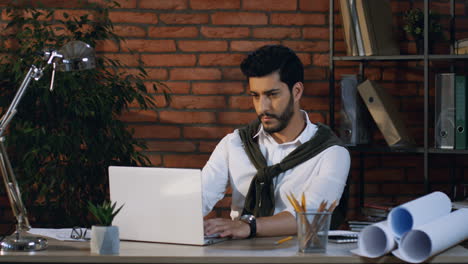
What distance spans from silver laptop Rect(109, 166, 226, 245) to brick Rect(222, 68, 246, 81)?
150 centimetres

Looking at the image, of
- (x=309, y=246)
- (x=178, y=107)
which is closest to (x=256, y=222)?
(x=309, y=246)

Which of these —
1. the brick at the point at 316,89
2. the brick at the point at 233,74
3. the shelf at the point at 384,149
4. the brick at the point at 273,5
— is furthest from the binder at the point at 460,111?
the brick at the point at 233,74

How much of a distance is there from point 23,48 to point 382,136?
69.3 inches

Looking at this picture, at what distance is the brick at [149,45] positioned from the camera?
11.4ft

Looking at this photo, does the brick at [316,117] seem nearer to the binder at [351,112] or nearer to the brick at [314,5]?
the binder at [351,112]

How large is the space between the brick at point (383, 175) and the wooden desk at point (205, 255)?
1.53m

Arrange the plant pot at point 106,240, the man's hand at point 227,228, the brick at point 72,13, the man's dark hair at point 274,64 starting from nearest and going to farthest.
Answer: the plant pot at point 106,240
the man's hand at point 227,228
the man's dark hair at point 274,64
the brick at point 72,13

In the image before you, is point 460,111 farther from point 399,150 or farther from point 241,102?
point 241,102

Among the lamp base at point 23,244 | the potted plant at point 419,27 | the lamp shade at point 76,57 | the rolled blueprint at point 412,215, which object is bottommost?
the lamp base at point 23,244

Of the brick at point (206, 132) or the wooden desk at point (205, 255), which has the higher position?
the brick at point (206, 132)

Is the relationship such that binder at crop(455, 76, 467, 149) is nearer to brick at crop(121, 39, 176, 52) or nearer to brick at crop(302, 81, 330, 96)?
brick at crop(302, 81, 330, 96)

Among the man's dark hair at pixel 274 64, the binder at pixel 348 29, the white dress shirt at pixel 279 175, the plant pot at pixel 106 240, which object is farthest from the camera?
the binder at pixel 348 29

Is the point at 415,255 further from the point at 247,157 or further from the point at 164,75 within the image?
the point at 164,75

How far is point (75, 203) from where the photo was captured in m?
3.09
